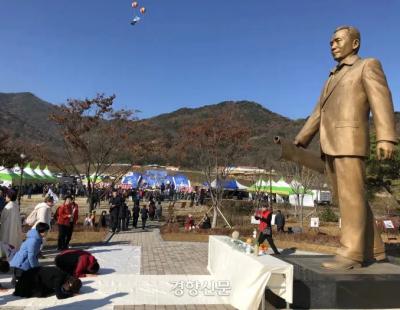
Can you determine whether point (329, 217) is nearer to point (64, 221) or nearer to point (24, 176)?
point (64, 221)

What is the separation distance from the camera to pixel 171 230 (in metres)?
18.3

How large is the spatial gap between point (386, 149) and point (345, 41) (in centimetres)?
188

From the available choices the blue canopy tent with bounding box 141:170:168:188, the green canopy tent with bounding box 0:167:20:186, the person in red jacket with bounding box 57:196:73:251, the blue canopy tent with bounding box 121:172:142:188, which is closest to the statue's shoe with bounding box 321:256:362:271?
the person in red jacket with bounding box 57:196:73:251

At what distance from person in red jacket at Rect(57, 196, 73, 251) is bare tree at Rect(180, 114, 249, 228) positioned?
376 inches

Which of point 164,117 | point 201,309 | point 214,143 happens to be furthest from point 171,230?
point 164,117

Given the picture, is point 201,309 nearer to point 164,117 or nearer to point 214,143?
point 214,143

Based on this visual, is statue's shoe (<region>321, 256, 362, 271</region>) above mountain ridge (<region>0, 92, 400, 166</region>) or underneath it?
underneath

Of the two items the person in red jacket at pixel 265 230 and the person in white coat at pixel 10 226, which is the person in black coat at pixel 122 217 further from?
the person in white coat at pixel 10 226

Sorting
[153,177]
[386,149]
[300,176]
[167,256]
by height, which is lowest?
[167,256]

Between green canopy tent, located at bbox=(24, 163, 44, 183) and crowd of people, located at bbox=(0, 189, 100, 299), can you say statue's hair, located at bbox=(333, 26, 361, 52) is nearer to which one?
crowd of people, located at bbox=(0, 189, 100, 299)

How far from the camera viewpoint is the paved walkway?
6793 mm

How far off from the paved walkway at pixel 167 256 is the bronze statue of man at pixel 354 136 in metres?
2.10

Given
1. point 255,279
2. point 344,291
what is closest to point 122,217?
point 255,279

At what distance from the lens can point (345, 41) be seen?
23.3 feet
